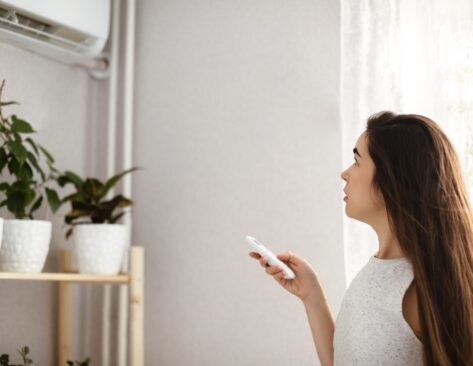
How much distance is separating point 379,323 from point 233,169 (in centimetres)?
85

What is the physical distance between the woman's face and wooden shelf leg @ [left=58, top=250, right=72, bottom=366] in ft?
3.53

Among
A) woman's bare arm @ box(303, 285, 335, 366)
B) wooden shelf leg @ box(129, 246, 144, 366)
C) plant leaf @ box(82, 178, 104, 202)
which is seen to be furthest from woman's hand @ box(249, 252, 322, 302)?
plant leaf @ box(82, 178, 104, 202)

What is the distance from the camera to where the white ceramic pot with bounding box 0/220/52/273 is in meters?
1.63

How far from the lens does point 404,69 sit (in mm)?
1563

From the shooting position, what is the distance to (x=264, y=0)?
1882 millimetres

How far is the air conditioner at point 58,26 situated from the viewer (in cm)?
179

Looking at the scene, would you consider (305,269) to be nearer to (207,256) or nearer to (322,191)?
(322,191)

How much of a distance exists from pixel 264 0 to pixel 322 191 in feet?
2.07

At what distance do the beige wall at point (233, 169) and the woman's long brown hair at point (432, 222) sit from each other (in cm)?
52

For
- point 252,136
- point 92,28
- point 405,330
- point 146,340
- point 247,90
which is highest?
point 92,28

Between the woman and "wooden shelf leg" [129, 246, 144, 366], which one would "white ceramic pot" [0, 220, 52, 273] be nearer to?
Result: "wooden shelf leg" [129, 246, 144, 366]

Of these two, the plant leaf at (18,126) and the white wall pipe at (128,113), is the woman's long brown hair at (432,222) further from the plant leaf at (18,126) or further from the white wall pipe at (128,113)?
the white wall pipe at (128,113)

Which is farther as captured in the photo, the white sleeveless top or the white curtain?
the white curtain

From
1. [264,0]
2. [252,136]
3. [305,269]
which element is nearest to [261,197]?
[252,136]
